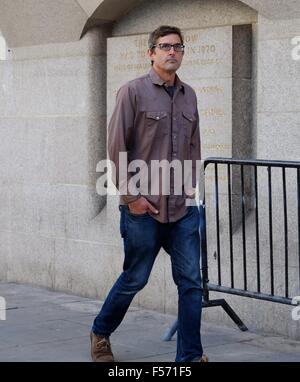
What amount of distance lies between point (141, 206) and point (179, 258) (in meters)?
0.40

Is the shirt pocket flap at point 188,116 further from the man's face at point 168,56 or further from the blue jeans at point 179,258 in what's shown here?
the blue jeans at point 179,258

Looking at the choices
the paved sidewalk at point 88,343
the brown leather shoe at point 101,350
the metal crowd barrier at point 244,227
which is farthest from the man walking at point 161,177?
the metal crowd barrier at point 244,227

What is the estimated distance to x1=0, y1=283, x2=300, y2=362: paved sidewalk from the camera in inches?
265

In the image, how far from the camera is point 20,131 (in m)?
9.86

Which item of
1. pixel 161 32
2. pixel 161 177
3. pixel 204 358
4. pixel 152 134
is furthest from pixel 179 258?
pixel 161 32

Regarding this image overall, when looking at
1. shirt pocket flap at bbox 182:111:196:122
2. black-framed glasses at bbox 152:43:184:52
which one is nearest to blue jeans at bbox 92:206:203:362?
shirt pocket flap at bbox 182:111:196:122

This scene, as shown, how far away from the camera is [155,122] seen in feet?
20.2

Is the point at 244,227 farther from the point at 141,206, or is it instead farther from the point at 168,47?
the point at 168,47

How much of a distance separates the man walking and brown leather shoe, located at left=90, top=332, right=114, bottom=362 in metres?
0.51

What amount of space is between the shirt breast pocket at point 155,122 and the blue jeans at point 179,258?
0.49 meters

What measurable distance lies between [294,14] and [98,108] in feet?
7.91

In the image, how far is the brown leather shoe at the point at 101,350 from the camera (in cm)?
650

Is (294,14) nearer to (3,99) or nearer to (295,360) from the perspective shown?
(295,360)
